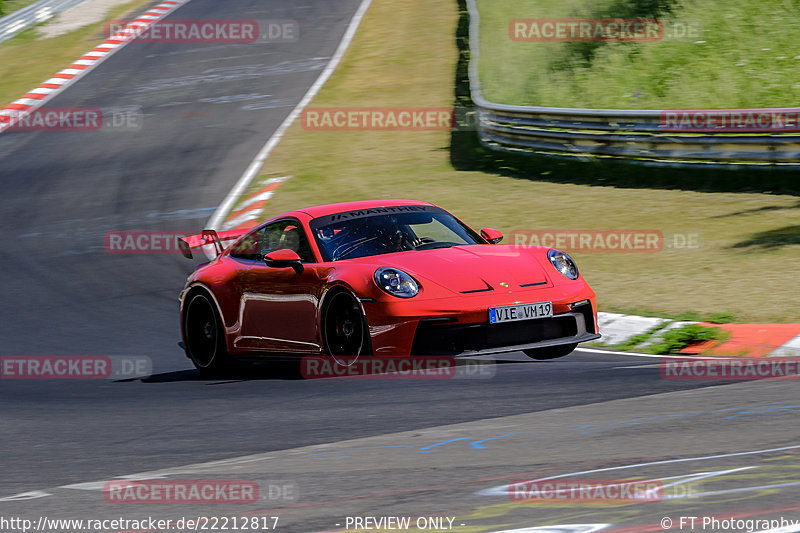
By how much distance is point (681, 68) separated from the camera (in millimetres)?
21453

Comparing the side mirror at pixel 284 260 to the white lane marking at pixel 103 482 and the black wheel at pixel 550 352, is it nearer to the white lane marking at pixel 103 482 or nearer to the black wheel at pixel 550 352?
the black wheel at pixel 550 352

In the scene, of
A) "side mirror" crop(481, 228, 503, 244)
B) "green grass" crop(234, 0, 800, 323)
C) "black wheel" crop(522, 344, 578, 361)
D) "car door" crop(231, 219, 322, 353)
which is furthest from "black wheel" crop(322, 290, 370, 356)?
"green grass" crop(234, 0, 800, 323)

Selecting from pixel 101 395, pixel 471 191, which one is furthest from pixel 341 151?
pixel 101 395

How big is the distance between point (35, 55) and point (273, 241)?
78.0ft

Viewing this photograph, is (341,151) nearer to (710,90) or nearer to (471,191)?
(471,191)

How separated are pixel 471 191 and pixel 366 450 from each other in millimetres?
11674

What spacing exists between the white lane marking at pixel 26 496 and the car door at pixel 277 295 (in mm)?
3265

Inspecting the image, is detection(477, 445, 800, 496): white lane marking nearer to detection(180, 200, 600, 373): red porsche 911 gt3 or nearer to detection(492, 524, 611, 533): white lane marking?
detection(492, 524, 611, 533): white lane marking

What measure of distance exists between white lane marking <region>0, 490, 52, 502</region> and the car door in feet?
10.7

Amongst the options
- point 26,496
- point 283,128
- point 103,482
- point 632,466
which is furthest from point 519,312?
point 283,128

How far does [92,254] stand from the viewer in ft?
47.2

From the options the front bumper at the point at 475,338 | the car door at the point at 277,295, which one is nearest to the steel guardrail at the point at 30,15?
the car door at the point at 277,295

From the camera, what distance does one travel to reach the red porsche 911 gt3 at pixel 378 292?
7.75 m

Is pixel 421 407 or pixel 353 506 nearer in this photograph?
pixel 353 506
